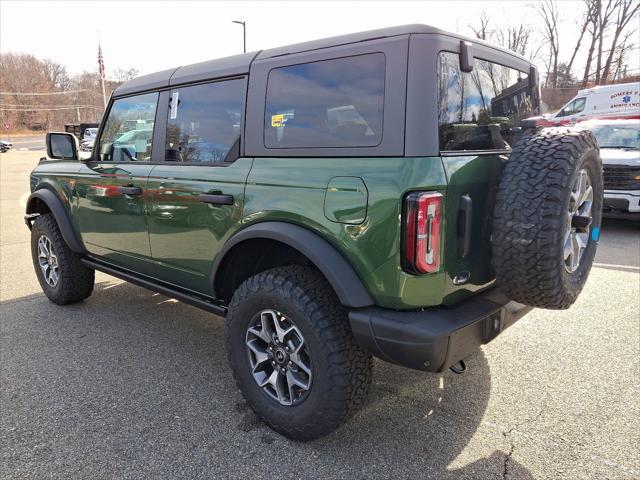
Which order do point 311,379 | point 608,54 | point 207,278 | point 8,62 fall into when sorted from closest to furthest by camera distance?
1. point 311,379
2. point 207,278
3. point 608,54
4. point 8,62

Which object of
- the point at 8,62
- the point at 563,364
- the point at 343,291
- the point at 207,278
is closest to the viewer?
the point at 343,291

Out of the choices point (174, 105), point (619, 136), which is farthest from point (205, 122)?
point (619, 136)

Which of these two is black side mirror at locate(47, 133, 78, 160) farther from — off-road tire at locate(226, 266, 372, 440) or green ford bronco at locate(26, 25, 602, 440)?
off-road tire at locate(226, 266, 372, 440)

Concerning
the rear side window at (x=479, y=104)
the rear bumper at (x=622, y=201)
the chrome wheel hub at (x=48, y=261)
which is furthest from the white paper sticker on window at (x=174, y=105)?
the rear bumper at (x=622, y=201)

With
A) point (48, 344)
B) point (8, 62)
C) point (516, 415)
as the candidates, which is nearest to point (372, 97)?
point (516, 415)

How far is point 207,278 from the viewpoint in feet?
9.78

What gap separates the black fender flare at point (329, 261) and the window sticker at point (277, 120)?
22.0 inches

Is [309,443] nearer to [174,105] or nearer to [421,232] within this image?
[421,232]

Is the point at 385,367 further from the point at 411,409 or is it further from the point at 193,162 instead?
the point at 193,162

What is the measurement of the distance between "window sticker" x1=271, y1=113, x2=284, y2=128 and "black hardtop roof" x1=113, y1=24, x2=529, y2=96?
1.12ft

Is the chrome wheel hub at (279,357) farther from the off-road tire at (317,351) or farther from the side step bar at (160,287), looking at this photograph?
the side step bar at (160,287)

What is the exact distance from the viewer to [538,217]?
2.06 metres

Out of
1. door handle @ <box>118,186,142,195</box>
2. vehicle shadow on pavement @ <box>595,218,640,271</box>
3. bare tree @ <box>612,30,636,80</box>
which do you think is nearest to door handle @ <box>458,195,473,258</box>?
door handle @ <box>118,186,142,195</box>

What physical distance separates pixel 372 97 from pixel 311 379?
1378mm
